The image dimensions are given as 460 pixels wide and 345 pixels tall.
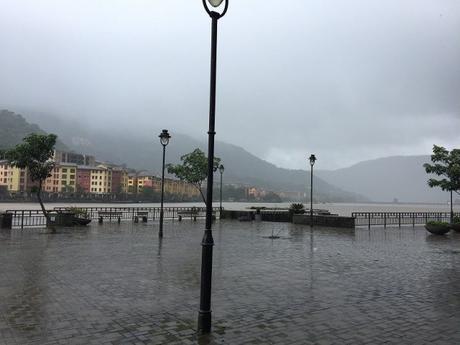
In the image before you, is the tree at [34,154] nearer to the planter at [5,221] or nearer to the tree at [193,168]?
the planter at [5,221]

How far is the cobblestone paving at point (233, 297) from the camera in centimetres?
598

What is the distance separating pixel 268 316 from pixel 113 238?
14.3m

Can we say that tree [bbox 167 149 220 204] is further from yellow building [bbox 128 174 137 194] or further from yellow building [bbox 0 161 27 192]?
yellow building [bbox 128 174 137 194]

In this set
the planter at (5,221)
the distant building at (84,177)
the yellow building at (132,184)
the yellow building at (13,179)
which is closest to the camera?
the planter at (5,221)

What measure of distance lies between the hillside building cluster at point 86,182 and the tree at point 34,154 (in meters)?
121

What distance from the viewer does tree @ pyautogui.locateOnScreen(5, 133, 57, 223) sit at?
906 inches

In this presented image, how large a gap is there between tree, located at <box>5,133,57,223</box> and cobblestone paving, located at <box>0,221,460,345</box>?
364 inches

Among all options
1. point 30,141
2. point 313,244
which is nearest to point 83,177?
point 30,141

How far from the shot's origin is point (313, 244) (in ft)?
59.8

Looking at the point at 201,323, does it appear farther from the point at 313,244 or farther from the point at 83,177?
the point at 83,177

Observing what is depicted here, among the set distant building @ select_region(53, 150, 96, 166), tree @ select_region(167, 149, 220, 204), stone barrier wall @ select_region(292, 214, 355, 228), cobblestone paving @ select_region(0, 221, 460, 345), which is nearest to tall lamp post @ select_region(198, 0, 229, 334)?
cobblestone paving @ select_region(0, 221, 460, 345)

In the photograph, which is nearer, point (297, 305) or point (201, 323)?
point (201, 323)

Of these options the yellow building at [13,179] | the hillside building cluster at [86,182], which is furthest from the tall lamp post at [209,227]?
the yellow building at [13,179]

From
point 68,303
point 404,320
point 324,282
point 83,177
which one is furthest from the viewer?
point 83,177
